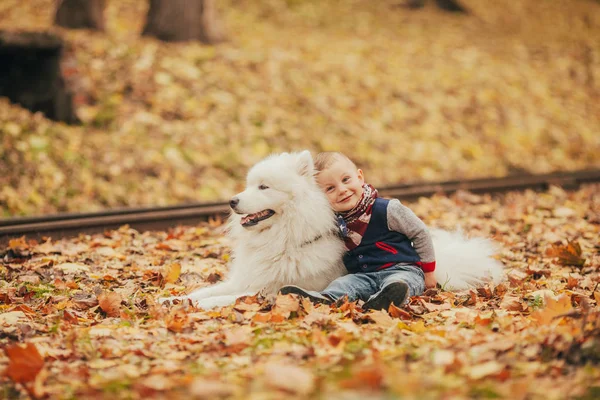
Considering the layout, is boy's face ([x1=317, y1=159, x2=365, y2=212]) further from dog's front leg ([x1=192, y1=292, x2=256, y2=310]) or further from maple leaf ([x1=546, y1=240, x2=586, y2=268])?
maple leaf ([x1=546, y1=240, x2=586, y2=268])

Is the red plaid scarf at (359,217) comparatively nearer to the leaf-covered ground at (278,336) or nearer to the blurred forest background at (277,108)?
the leaf-covered ground at (278,336)

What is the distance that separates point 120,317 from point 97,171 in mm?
5165

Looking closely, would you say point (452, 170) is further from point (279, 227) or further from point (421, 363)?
point (421, 363)

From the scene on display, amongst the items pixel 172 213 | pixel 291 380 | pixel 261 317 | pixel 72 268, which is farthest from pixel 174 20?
pixel 291 380

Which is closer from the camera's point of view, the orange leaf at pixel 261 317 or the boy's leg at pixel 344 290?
the orange leaf at pixel 261 317

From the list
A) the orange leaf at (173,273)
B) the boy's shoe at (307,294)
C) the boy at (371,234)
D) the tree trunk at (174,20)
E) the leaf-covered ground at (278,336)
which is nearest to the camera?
the leaf-covered ground at (278,336)

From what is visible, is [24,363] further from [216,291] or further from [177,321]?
[216,291]

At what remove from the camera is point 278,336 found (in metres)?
3.59

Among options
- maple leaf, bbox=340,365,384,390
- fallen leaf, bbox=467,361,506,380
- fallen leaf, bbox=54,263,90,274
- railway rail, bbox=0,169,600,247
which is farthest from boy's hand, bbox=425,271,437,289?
railway rail, bbox=0,169,600,247

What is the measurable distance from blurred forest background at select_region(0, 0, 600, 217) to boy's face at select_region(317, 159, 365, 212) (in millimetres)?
4894

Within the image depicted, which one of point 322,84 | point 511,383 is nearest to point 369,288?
point 511,383

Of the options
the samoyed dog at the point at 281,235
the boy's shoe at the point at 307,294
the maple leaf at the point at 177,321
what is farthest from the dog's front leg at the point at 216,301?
the boy's shoe at the point at 307,294

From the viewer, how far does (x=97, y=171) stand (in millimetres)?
8898

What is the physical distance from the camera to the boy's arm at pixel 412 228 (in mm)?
4363
